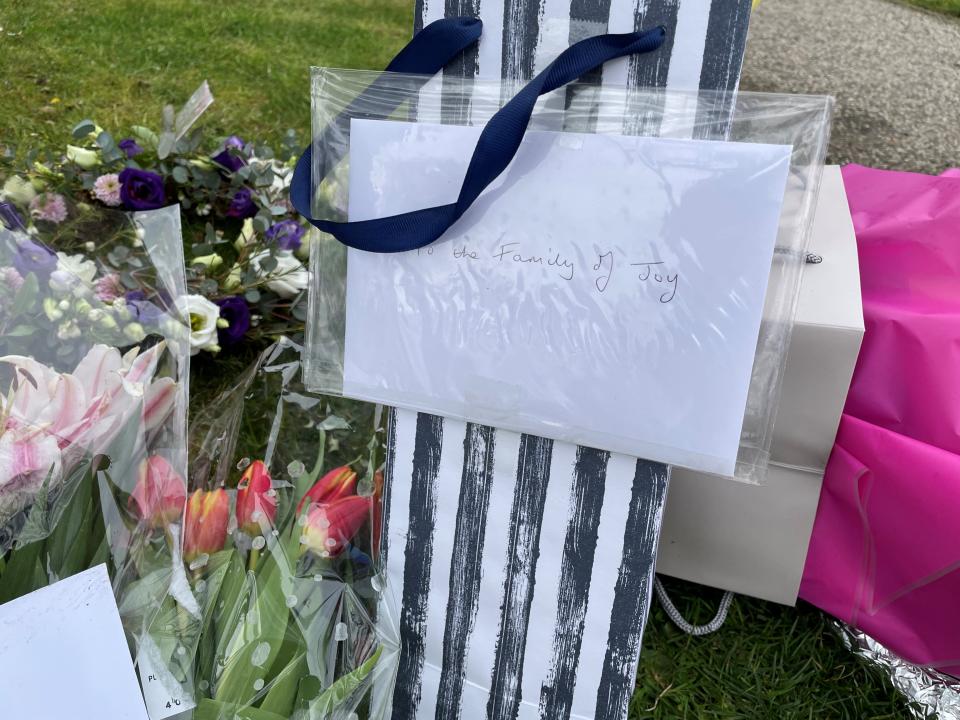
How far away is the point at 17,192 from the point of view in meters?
0.98

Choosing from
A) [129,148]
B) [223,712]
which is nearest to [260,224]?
[129,148]

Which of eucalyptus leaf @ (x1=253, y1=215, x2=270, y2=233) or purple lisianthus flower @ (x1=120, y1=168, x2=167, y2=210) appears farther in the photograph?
eucalyptus leaf @ (x1=253, y1=215, x2=270, y2=233)

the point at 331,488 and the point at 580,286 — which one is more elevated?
the point at 580,286

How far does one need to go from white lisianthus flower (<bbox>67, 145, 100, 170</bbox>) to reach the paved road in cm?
203

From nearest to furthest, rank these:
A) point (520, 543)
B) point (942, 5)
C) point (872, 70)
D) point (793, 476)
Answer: point (520, 543)
point (793, 476)
point (872, 70)
point (942, 5)

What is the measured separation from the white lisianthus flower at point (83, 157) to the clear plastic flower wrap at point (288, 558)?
83 centimetres

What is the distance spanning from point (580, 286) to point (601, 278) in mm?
22

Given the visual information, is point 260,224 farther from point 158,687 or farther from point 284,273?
point 158,687

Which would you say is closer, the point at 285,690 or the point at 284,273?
the point at 285,690

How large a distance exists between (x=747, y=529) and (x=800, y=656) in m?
0.24

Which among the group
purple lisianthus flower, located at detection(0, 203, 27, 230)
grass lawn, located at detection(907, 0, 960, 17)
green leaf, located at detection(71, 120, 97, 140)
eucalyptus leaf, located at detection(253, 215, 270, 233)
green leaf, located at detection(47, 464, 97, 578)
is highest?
grass lawn, located at detection(907, 0, 960, 17)

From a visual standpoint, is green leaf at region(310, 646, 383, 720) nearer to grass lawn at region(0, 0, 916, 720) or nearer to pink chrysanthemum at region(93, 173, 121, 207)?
grass lawn at region(0, 0, 916, 720)

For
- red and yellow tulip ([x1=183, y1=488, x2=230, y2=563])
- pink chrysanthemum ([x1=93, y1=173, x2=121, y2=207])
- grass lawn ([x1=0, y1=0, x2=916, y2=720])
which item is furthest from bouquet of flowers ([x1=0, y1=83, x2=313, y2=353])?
red and yellow tulip ([x1=183, y1=488, x2=230, y2=563])

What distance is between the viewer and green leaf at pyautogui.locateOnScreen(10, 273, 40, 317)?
31.3 inches
